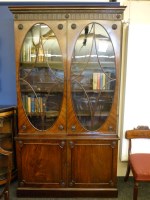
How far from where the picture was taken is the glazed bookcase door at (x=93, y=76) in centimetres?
215

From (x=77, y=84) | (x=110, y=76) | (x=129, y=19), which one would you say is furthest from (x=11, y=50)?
(x=129, y=19)

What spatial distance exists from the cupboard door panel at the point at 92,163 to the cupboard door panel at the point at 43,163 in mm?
131

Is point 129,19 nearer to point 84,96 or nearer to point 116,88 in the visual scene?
point 116,88

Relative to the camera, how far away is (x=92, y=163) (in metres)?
2.31

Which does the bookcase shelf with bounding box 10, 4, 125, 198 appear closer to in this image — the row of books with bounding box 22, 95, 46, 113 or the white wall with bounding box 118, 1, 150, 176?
the row of books with bounding box 22, 95, 46, 113

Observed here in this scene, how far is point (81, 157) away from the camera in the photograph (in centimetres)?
230

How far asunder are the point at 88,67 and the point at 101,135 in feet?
2.63

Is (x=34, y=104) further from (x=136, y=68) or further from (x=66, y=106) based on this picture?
(x=136, y=68)

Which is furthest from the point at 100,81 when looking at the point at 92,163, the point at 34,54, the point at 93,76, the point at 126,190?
the point at 126,190

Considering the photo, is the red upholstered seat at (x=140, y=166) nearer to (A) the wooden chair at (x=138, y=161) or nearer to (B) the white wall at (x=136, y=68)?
(A) the wooden chair at (x=138, y=161)

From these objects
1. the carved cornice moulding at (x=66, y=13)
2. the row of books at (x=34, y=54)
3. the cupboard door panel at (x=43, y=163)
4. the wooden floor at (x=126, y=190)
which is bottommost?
the wooden floor at (x=126, y=190)

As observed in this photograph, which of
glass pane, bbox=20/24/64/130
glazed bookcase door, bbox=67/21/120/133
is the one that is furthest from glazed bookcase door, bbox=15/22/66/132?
glazed bookcase door, bbox=67/21/120/133

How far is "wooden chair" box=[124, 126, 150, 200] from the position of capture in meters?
2.04

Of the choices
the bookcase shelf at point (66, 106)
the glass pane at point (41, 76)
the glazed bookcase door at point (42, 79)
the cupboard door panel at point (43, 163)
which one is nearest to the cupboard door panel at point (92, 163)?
the bookcase shelf at point (66, 106)
